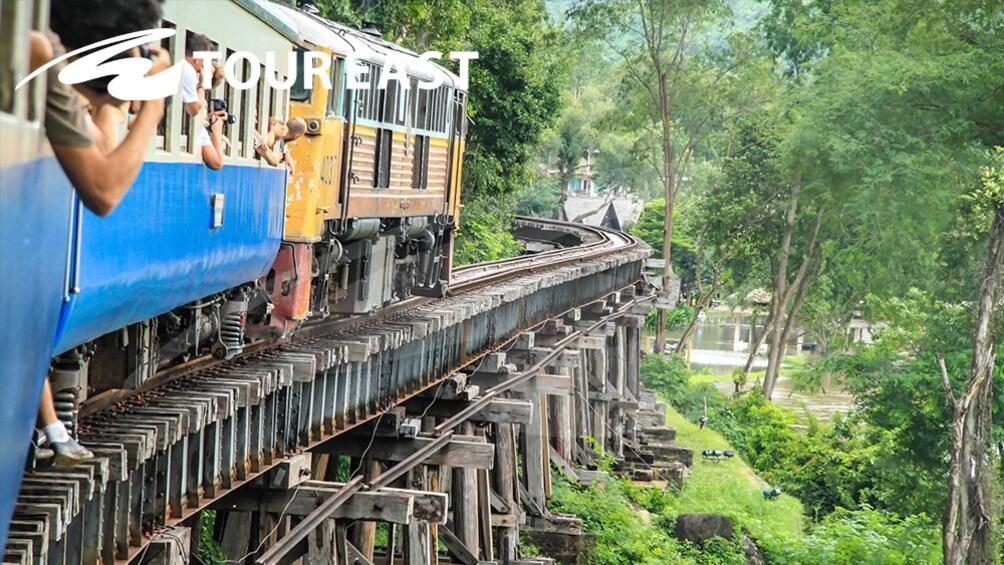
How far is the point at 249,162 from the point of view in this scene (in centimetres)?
741

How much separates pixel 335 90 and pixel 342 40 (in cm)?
60

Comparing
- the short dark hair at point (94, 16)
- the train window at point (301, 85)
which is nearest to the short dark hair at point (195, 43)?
the short dark hair at point (94, 16)

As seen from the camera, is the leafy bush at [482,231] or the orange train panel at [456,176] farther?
the leafy bush at [482,231]

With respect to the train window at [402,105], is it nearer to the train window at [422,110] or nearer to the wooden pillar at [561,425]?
the train window at [422,110]

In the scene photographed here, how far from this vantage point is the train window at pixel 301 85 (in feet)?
31.7

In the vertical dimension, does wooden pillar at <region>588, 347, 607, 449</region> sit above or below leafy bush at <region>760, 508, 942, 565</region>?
above

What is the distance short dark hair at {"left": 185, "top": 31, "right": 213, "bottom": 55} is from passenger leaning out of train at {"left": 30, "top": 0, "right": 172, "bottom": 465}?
135 inches

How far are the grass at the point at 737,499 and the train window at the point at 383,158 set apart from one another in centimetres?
1429

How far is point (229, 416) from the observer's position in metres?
7.59

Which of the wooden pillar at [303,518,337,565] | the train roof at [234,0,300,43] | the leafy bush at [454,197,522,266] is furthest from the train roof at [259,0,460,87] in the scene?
the leafy bush at [454,197,522,266]

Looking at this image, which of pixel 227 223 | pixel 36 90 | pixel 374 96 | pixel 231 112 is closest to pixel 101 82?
pixel 36 90

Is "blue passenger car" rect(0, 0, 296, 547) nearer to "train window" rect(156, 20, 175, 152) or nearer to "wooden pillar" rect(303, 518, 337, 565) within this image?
"train window" rect(156, 20, 175, 152)

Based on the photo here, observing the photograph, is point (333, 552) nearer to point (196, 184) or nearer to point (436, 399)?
point (436, 399)

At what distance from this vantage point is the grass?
25938 mm
